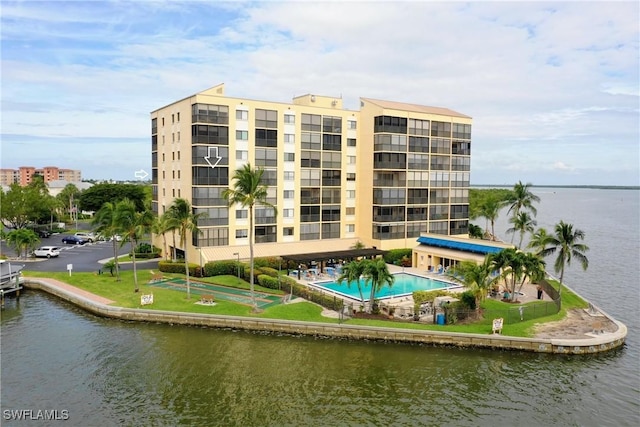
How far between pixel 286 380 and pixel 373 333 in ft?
31.0

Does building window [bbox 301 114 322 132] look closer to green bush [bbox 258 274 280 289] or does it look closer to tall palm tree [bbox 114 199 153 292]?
green bush [bbox 258 274 280 289]

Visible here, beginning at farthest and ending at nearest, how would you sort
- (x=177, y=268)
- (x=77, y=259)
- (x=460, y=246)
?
(x=77, y=259)
(x=460, y=246)
(x=177, y=268)

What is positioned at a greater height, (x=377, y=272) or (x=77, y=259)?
(x=377, y=272)

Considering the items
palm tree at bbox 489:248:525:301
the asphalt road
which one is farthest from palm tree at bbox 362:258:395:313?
the asphalt road

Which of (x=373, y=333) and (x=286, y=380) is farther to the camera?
(x=373, y=333)

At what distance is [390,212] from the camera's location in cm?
6681

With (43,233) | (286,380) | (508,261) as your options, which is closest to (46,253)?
(43,233)

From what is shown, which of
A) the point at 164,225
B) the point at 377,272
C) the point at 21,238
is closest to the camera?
the point at 377,272

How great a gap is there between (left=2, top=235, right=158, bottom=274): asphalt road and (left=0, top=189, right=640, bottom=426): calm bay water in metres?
20.9

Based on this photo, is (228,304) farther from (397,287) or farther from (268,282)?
(397,287)

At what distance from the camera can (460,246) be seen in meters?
59.8

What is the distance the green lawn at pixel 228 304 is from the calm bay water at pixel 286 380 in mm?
2310

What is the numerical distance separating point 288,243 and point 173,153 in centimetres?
1891

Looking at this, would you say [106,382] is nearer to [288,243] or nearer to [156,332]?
[156,332]
